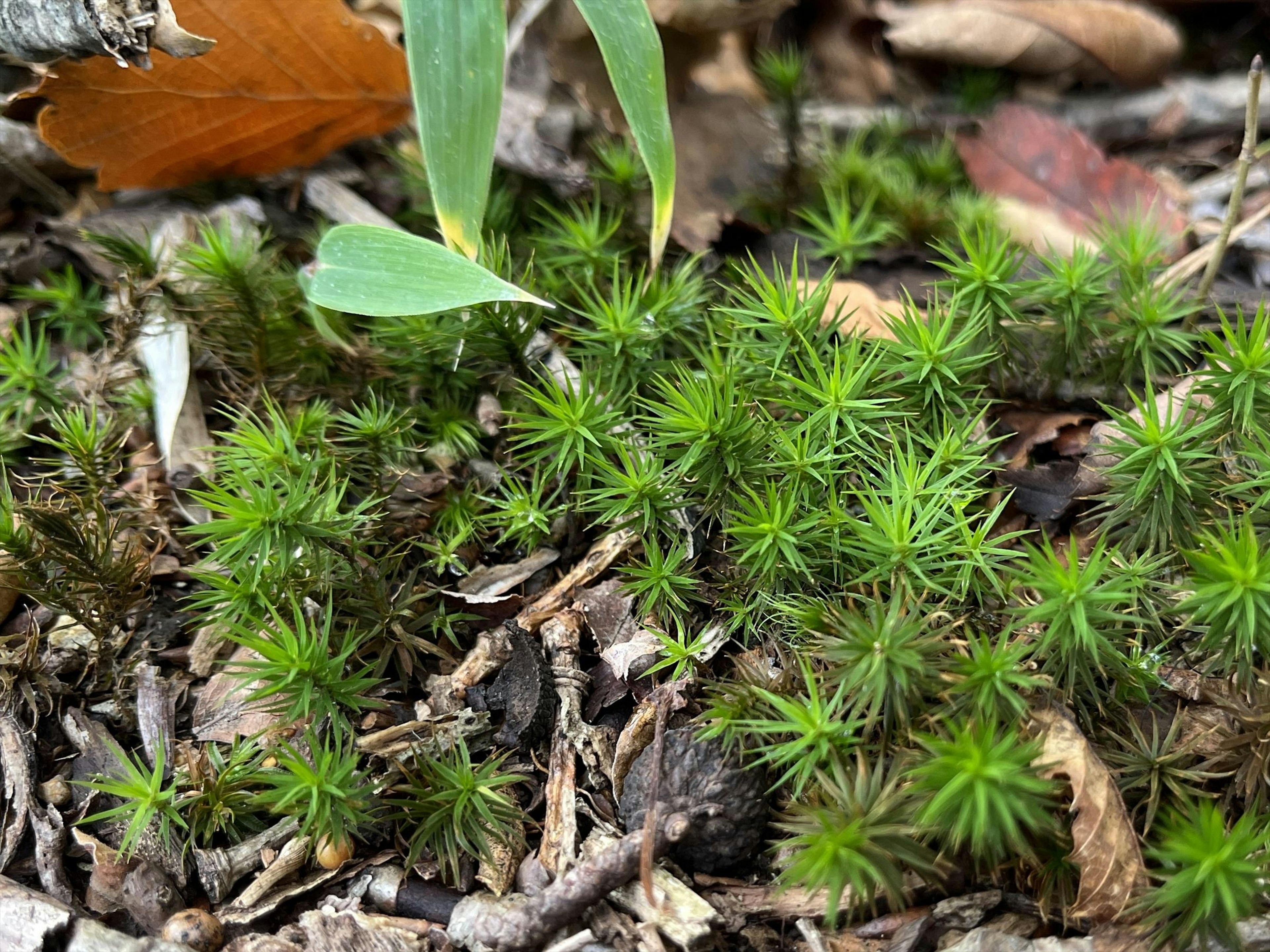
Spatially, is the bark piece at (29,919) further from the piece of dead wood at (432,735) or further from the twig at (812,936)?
the twig at (812,936)

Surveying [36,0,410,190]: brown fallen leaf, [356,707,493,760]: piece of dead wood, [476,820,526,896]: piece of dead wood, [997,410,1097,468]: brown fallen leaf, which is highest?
[36,0,410,190]: brown fallen leaf

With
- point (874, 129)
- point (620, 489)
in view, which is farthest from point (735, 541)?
point (874, 129)

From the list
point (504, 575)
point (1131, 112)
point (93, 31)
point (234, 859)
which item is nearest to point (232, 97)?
point (93, 31)

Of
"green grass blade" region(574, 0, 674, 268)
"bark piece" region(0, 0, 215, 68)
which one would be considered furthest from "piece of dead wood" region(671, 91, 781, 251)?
"bark piece" region(0, 0, 215, 68)

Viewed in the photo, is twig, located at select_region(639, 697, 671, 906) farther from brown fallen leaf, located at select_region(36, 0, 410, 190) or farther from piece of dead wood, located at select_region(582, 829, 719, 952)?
brown fallen leaf, located at select_region(36, 0, 410, 190)

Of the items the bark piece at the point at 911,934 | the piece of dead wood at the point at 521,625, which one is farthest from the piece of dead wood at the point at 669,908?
the piece of dead wood at the point at 521,625

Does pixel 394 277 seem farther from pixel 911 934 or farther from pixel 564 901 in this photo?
pixel 911 934
